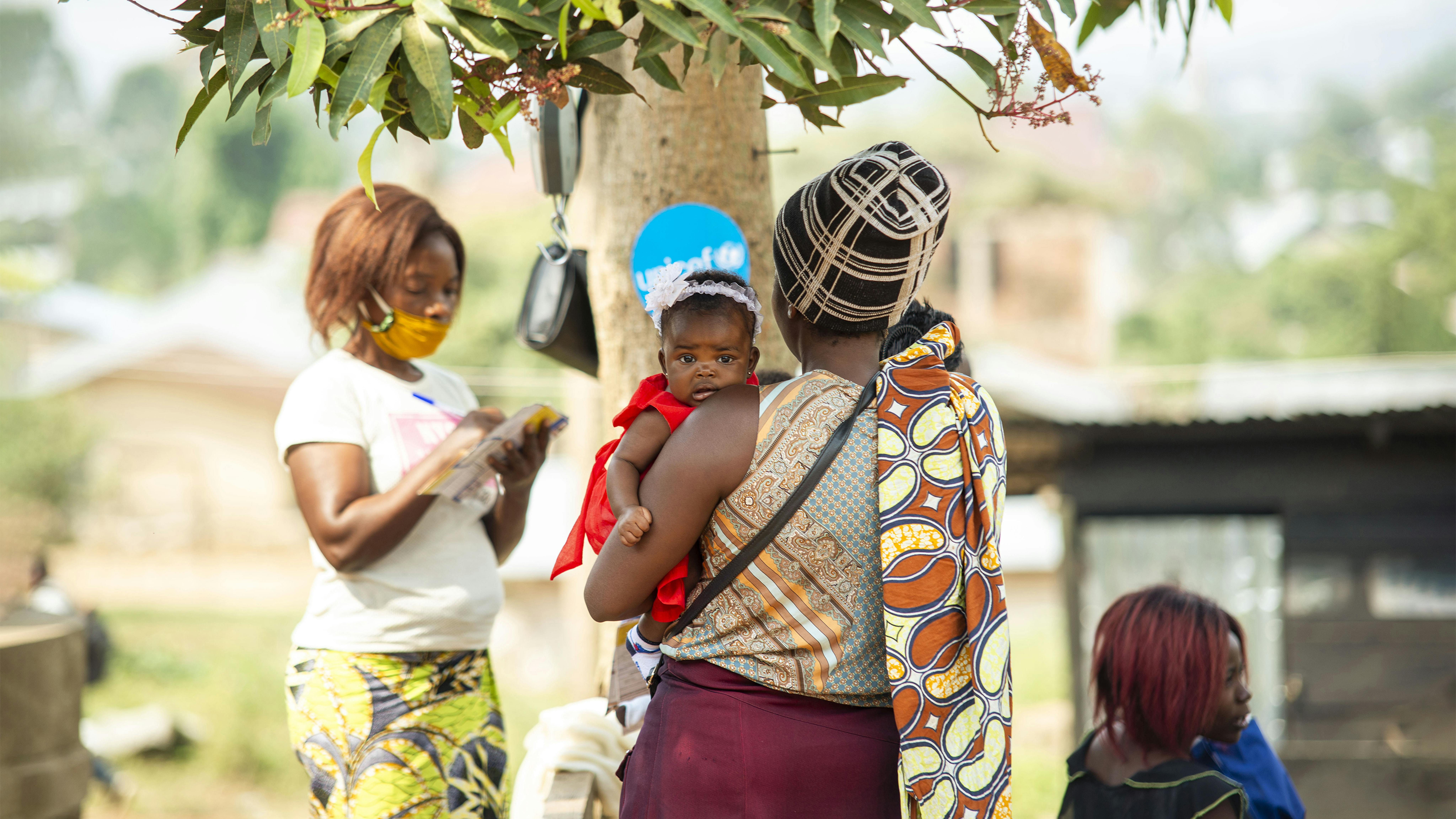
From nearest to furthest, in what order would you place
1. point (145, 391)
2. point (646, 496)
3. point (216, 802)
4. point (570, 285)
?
point (646, 496), point (570, 285), point (216, 802), point (145, 391)

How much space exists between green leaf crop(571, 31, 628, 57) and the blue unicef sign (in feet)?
3.35

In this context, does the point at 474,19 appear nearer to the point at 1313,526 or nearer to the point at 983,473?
the point at 983,473

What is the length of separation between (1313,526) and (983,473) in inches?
248

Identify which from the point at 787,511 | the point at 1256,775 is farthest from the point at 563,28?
the point at 1256,775

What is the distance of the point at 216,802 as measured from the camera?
510 inches

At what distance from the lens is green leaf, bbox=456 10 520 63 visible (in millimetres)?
1614

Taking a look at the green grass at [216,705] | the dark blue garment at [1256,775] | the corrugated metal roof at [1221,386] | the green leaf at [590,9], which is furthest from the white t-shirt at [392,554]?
the corrugated metal roof at [1221,386]

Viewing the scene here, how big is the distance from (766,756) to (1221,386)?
2740 centimetres

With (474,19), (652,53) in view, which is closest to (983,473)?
(652,53)

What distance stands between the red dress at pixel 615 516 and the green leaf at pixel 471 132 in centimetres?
45

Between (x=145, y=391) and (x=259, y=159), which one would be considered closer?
(x=145, y=391)

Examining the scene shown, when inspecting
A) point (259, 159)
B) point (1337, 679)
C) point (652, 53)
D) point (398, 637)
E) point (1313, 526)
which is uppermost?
point (259, 159)

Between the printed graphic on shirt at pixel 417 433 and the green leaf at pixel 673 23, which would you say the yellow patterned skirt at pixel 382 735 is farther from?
the green leaf at pixel 673 23

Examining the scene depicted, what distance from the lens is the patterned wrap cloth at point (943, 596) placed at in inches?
66.7
